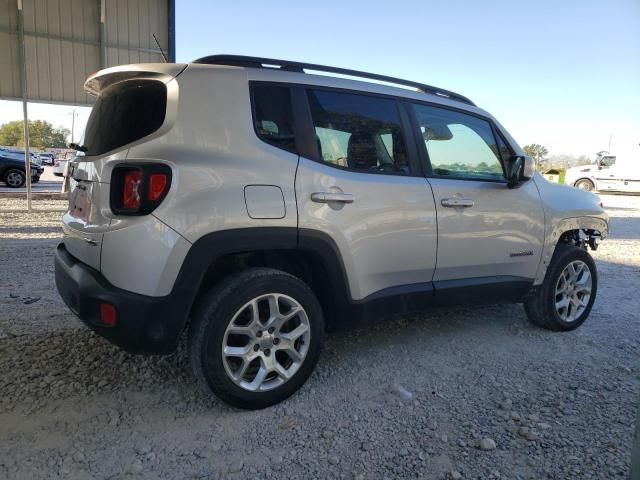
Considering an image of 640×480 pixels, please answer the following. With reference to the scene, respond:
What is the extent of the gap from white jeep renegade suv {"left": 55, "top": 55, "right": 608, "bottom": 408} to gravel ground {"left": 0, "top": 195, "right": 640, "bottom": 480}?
334 mm

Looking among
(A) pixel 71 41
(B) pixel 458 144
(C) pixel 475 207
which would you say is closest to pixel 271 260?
(C) pixel 475 207

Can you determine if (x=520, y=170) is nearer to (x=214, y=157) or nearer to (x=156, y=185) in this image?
(x=214, y=157)

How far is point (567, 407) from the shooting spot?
114 inches

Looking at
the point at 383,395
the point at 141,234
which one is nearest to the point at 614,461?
the point at 383,395

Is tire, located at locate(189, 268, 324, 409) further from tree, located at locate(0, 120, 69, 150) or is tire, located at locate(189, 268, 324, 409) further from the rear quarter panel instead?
tree, located at locate(0, 120, 69, 150)

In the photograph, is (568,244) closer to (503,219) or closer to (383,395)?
(503,219)

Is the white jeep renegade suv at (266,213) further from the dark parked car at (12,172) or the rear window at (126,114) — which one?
the dark parked car at (12,172)

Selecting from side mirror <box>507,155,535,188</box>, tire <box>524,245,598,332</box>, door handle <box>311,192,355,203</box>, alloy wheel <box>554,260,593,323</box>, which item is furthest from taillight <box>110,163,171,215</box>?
alloy wheel <box>554,260,593,323</box>

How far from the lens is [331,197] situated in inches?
111

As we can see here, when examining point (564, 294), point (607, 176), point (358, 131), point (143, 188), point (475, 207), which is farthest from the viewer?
point (607, 176)

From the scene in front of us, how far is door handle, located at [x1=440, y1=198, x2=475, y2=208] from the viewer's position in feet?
10.9

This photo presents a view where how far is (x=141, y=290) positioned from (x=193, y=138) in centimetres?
82

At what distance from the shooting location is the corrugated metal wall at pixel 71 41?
955cm

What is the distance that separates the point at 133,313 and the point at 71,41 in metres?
9.60
